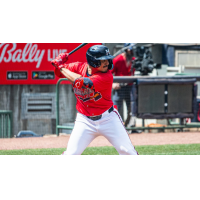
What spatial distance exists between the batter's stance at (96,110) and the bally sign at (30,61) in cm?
814

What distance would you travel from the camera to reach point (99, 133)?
4395mm

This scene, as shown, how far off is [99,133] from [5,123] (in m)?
6.04

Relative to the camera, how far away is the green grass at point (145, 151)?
656cm

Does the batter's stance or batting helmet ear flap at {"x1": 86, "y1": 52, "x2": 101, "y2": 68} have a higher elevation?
batting helmet ear flap at {"x1": 86, "y1": 52, "x2": 101, "y2": 68}

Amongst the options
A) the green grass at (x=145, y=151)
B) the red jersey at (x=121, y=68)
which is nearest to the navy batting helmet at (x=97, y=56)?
the green grass at (x=145, y=151)

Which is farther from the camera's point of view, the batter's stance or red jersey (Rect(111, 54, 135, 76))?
red jersey (Rect(111, 54, 135, 76))

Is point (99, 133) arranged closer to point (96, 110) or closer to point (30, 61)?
point (96, 110)

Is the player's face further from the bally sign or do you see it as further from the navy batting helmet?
the bally sign

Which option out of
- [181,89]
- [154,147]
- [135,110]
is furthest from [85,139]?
[181,89]

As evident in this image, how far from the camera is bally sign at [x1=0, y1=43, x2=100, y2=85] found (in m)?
12.5

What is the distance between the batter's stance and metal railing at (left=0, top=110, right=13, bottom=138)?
18.8 feet

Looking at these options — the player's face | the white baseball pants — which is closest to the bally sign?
the player's face

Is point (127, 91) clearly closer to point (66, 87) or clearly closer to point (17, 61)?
point (66, 87)
